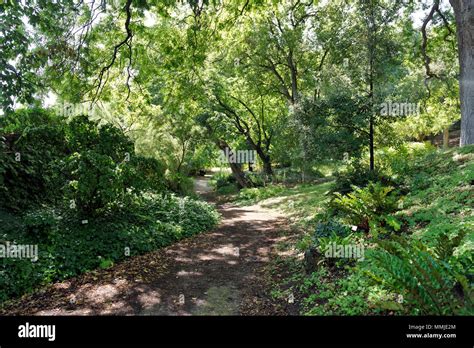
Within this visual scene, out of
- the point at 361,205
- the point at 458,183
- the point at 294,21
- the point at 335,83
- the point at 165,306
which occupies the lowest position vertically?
the point at 165,306

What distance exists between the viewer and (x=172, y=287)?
5852 millimetres

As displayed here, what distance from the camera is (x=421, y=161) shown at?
10.4 meters

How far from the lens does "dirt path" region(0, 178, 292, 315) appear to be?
16.4 feet

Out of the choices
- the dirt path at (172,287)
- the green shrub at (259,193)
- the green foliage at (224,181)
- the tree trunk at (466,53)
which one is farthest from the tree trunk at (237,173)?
the tree trunk at (466,53)

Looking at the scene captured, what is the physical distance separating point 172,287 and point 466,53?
9260 millimetres

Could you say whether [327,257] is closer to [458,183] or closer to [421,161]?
[458,183]

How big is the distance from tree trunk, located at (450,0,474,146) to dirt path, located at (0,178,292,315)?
6.40 m

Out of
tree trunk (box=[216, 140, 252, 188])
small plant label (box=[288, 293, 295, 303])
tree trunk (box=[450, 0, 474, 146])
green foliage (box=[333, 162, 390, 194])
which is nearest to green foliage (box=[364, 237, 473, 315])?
small plant label (box=[288, 293, 295, 303])

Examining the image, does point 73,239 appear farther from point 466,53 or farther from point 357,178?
Answer: point 466,53

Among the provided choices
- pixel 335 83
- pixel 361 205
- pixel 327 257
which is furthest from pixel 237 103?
pixel 327 257

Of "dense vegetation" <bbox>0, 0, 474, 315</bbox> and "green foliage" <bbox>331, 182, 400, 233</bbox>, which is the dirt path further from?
"green foliage" <bbox>331, 182, 400, 233</bbox>

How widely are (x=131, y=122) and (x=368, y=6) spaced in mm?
10533

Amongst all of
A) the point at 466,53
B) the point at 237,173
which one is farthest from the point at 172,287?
the point at 237,173

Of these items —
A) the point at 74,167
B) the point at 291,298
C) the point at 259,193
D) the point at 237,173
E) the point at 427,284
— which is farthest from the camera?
the point at 237,173
